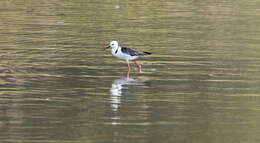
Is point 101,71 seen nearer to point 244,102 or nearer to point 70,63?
point 70,63

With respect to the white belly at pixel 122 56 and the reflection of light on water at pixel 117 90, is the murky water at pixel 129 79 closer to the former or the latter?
the reflection of light on water at pixel 117 90

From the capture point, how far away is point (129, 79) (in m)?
17.9

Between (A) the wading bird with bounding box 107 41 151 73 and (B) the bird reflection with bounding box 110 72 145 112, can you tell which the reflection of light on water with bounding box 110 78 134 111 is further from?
(A) the wading bird with bounding box 107 41 151 73

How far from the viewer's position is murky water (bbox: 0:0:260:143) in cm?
1270

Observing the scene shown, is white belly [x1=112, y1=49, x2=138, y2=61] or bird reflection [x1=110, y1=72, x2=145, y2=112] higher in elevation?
white belly [x1=112, y1=49, x2=138, y2=61]

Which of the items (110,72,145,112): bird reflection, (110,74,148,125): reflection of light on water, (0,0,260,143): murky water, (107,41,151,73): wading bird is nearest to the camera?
(0,0,260,143): murky water

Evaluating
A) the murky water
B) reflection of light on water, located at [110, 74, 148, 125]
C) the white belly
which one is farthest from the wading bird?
reflection of light on water, located at [110, 74, 148, 125]

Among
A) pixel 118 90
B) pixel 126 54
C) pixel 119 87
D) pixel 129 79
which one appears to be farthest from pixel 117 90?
pixel 126 54

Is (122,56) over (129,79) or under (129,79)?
over

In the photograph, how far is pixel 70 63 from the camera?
64.3 ft

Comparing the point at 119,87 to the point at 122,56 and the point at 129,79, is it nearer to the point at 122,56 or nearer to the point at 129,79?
the point at 129,79

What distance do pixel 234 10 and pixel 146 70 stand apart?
1475cm

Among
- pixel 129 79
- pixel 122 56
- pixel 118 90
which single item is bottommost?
pixel 118 90

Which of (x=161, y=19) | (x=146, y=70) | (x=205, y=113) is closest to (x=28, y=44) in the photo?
(x=146, y=70)
